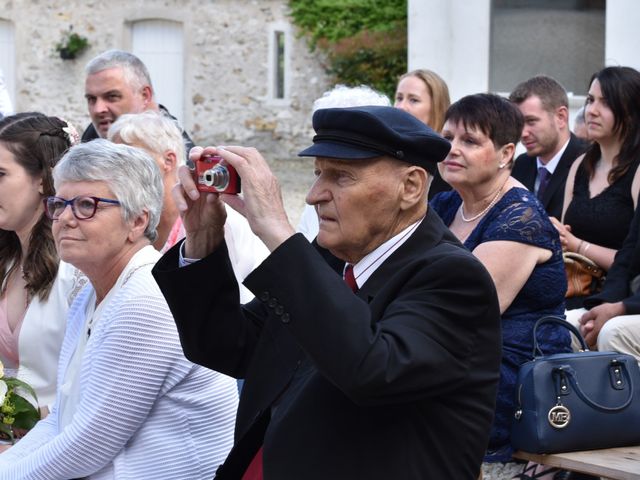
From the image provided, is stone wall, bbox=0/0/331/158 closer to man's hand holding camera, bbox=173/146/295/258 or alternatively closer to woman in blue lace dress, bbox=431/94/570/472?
woman in blue lace dress, bbox=431/94/570/472

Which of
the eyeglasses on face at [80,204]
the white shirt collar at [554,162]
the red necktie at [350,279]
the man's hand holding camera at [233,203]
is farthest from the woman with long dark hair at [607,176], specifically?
the man's hand holding camera at [233,203]

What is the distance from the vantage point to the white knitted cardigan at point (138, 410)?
139 inches

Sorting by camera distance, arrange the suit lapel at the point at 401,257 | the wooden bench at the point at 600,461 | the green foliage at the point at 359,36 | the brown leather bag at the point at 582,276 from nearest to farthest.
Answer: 1. the suit lapel at the point at 401,257
2. the wooden bench at the point at 600,461
3. the brown leather bag at the point at 582,276
4. the green foliage at the point at 359,36

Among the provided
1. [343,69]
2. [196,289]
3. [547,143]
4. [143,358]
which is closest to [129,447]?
[143,358]

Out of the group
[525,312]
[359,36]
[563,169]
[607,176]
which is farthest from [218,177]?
[359,36]

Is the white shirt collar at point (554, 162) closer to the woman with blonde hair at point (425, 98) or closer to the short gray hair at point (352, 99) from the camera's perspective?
the woman with blonde hair at point (425, 98)

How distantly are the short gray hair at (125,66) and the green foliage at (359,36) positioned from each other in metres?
14.5

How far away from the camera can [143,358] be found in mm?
3543

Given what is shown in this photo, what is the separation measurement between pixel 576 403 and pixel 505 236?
68cm

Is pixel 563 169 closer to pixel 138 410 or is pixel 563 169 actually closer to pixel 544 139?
pixel 544 139

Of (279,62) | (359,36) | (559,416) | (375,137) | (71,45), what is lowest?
(559,416)

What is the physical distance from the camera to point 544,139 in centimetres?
698

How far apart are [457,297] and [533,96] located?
4.84 metres

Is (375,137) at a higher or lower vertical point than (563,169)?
higher
